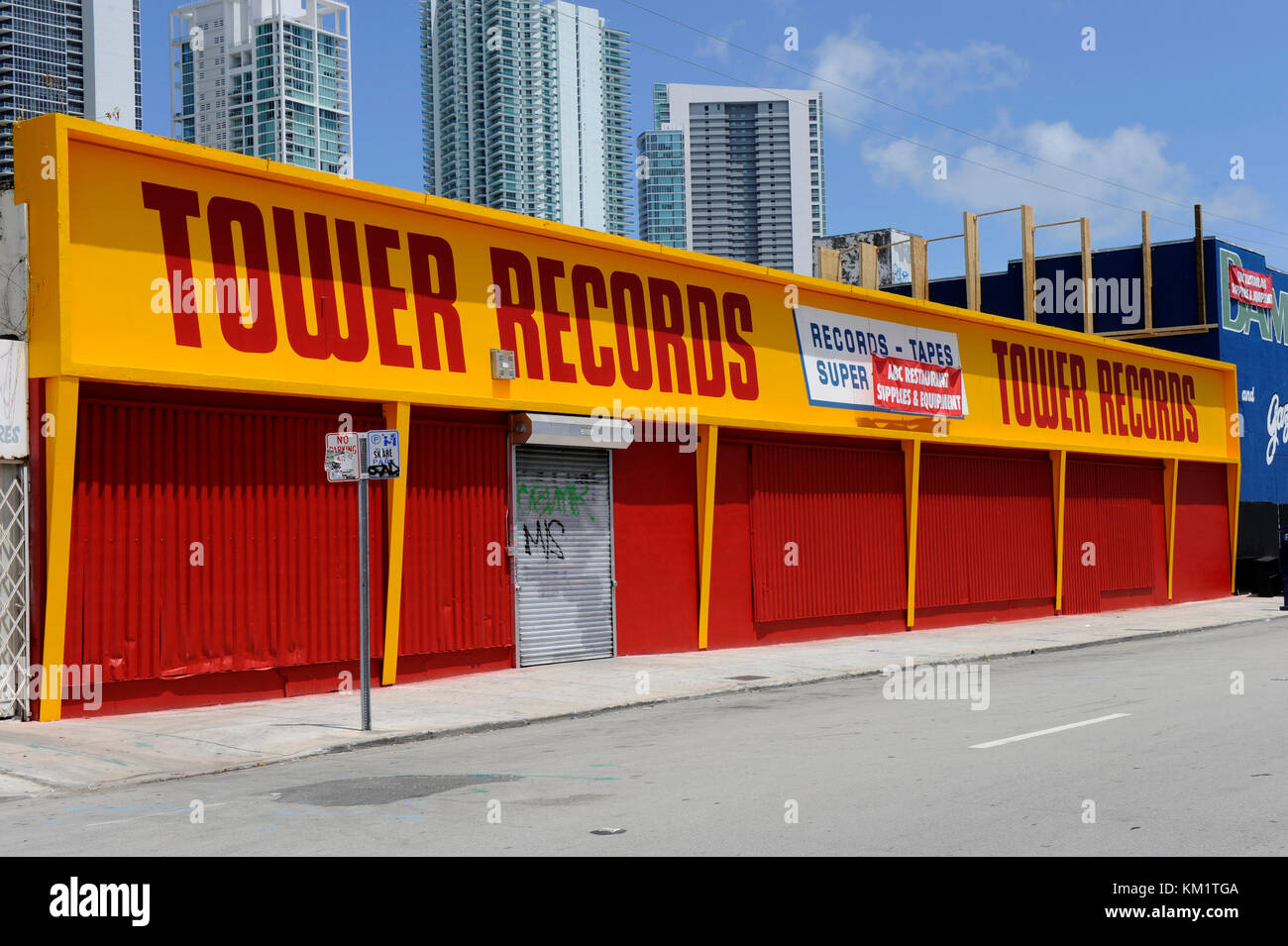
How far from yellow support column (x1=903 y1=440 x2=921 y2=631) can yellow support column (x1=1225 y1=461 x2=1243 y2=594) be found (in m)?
16.1

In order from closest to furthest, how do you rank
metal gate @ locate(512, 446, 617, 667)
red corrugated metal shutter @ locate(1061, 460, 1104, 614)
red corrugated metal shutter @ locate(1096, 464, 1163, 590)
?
metal gate @ locate(512, 446, 617, 667) → red corrugated metal shutter @ locate(1061, 460, 1104, 614) → red corrugated metal shutter @ locate(1096, 464, 1163, 590)

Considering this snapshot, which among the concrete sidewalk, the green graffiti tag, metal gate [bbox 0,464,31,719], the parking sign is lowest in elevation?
the concrete sidewalk

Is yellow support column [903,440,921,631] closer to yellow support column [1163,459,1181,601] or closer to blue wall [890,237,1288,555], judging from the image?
yellow support column [1163,459,1181,601]

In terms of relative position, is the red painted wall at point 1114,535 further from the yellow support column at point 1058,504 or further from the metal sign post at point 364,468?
the metal sign post at point 364,468

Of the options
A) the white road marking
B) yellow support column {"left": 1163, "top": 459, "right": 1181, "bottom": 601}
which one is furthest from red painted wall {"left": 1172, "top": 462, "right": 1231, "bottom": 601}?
the white road marking

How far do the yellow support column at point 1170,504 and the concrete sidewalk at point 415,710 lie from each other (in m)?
11.1

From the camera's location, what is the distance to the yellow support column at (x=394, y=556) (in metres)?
16.8

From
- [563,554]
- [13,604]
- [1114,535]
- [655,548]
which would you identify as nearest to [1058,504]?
[1114,535]

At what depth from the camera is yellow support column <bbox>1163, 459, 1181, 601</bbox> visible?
3459 centimetres

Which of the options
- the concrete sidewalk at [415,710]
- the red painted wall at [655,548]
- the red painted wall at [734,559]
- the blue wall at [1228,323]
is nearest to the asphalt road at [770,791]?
the concrete sidewalk at [415,710]

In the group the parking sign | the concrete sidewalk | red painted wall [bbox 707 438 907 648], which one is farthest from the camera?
red painted wall [bbox 707 438 907 648]

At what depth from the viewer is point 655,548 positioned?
2094cm

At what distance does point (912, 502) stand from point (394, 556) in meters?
12.1
